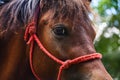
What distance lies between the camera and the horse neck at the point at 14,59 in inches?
146

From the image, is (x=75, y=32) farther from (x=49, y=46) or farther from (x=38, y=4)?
(x=38, y=4)

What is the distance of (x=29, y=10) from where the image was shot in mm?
3695

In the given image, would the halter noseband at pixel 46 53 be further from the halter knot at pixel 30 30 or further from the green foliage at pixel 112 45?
the green foliage at pixel 112 45

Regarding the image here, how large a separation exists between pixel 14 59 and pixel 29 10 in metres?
0.46

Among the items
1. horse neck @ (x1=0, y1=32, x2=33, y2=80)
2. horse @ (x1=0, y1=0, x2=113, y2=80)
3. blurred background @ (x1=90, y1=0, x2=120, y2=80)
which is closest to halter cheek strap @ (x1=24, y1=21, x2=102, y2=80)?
horse @ (x1=0, y1=0, x2=113, y2=80)

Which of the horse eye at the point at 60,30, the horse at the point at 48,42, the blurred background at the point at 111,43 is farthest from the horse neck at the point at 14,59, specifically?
the blurred background at the point at 111,43

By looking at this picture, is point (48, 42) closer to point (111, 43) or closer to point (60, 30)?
point (60, 30)

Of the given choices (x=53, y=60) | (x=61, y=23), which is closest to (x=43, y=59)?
(x=53, y=60)

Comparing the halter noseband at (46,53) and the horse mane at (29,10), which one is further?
the horse mane at (29,10)

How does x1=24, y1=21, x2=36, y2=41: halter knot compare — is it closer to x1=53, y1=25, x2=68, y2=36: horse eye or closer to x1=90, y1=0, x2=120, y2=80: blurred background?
x1=53, y1=25, x2=68, y2=36: horse eye

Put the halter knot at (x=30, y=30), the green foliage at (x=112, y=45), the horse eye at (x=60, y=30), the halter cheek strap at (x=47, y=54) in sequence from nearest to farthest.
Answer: the halter cheek strap at (x=47, y=54)
the horse eye at (x=60, y=30)
the halter knot at (x=30, y=30)
the green foliage at (x=112, y=45)

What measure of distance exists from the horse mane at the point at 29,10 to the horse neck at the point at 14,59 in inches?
4.1

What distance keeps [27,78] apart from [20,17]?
55 cm

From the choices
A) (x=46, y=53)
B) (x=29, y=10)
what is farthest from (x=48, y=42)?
(x=29, y=10)
